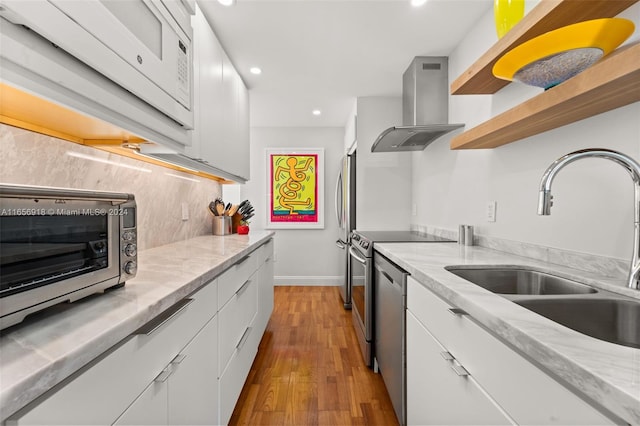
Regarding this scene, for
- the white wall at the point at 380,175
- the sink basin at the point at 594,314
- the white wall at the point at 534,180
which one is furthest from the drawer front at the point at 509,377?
the white wall at the point at 380,175

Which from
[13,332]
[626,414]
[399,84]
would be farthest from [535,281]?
[399,84]

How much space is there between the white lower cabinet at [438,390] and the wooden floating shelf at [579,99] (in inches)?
35.3

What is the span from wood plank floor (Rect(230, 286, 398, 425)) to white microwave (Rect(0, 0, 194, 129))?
5.46 feet

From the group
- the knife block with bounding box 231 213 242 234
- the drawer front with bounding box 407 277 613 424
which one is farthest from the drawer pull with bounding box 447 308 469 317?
the knife block with bounding box 231 213 242 234

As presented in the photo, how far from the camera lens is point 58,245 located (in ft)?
2.27

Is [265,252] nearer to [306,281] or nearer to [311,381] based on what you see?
[311,381]

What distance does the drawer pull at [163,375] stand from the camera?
0.84m

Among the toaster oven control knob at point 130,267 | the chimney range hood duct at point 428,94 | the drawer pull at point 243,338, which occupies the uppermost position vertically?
the chimney range hood duct at point 428,94

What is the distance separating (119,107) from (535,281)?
1682mm

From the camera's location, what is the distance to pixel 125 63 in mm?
947

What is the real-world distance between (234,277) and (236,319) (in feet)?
0.81

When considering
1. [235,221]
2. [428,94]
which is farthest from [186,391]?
[428,94]

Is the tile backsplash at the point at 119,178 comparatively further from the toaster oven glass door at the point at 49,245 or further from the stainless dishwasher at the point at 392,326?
the stainless dishwasher at the point at 392,326

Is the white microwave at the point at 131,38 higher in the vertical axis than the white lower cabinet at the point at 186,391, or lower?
higher
